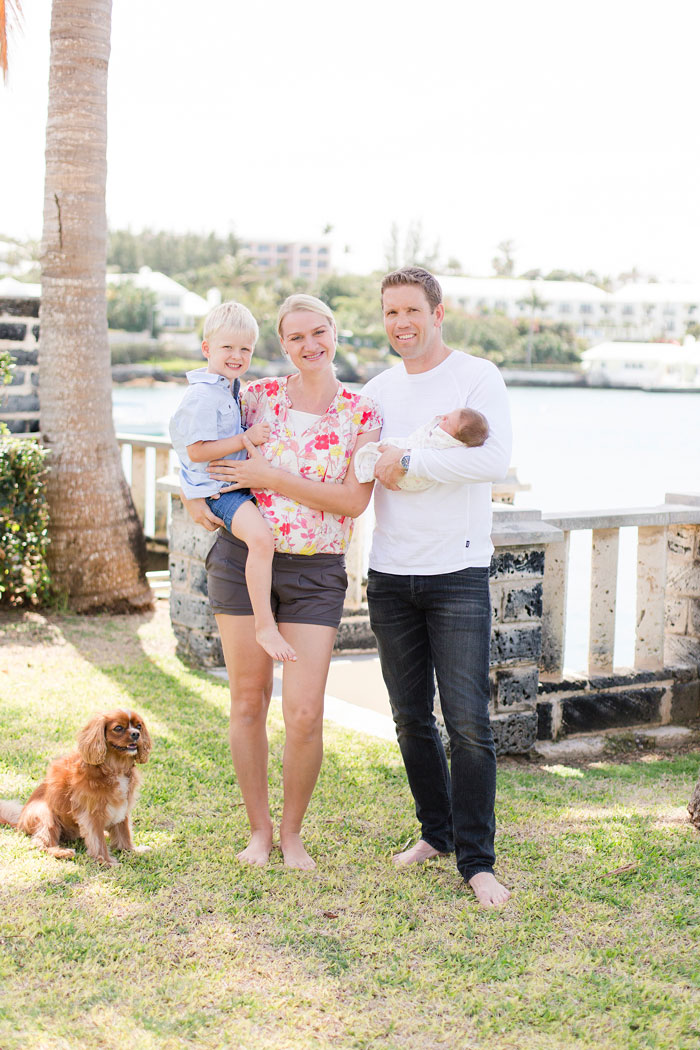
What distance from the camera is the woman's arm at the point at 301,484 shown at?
3170mm

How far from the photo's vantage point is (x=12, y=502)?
6.59 m

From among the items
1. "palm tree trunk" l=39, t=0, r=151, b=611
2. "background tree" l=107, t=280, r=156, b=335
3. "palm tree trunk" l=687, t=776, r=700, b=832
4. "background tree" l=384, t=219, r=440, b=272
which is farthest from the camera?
"background tree" l=384, t=219, r=440, b=272

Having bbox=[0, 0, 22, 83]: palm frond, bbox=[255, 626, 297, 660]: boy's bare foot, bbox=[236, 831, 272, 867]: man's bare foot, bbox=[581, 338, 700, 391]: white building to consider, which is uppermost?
bbox=[581, 338, 700, 391]: white building

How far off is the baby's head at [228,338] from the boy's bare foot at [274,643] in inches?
32.5

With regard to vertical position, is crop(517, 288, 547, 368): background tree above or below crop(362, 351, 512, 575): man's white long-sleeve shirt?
above

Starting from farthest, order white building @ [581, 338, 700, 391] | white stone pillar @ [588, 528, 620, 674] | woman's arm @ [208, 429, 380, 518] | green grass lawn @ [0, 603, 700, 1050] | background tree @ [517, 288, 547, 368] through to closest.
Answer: background tree @ [517, 288, 547, 368] < white building @ [581, 338, 700, 391] < white stone pillar @ [588, 528, 620, 674] < woman's arm @ [208, 429, 380, 518] < green grass lawn @ [0, 603, 700, 1050]

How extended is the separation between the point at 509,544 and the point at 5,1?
452 centimetres

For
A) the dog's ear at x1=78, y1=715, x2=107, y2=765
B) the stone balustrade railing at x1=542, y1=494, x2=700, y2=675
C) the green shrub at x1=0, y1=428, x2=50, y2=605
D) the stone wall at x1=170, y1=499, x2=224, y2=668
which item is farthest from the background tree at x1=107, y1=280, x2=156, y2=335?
the dog's ear at x1=78, y1=715, x2=107, y2=765

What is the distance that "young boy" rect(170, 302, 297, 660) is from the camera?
318cm

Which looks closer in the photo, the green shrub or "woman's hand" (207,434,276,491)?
"woman's hand" (207,434,276,491)

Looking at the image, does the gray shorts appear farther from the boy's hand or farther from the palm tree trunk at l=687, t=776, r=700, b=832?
the palm tree trunk at l=687, t=776, r=700, b=832

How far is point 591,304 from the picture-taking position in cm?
7400

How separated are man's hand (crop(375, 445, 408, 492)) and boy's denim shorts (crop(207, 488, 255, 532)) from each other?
442mm

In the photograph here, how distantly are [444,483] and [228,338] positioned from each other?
0.82 metres
